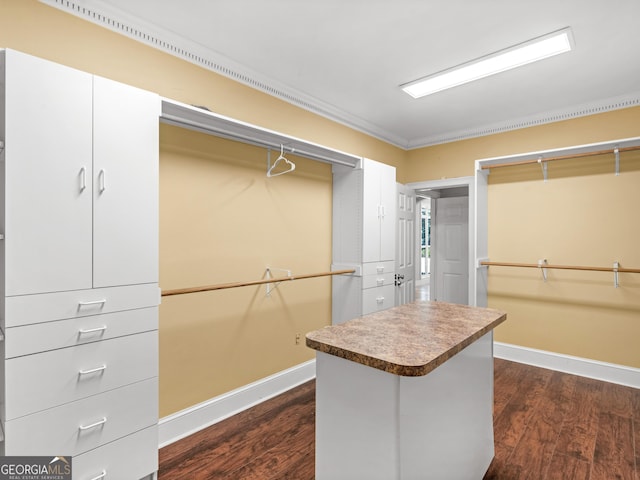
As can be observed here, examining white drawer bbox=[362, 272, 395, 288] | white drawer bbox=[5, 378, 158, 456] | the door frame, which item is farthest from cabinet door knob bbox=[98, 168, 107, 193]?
the door frame

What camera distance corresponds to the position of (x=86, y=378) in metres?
1.60

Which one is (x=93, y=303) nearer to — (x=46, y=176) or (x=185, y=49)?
(x=46, y=176)

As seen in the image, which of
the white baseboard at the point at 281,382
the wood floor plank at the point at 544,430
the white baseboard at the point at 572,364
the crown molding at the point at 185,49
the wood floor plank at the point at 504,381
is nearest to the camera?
the crown molding at the point at 185,49

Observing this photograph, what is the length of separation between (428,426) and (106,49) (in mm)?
2659

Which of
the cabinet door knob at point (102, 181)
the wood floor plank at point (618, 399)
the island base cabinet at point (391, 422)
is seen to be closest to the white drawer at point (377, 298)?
the island base cabinet at point (391, 422)

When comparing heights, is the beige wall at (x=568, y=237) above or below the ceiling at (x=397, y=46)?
below

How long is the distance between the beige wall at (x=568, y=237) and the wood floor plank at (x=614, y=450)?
3.39 ft

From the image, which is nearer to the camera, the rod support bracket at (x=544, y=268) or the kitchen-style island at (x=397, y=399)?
the kitchen-style island at (x=397, y=399)

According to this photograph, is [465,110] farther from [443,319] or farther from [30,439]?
[30,439]

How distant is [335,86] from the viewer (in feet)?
9.98

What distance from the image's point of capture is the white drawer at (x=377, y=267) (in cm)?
337

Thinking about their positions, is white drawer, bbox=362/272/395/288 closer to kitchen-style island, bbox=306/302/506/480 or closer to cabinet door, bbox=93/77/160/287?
kitchen-style island, bbox=306/302/506/480

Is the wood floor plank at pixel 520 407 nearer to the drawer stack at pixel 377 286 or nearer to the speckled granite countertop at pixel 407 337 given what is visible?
the speckled granite countertop at pixel 407 337

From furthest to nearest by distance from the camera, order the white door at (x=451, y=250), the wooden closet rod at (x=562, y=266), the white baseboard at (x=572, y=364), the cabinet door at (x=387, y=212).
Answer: the white door at (x=451, y=250) < the cabinet door at (x=387, y=212) < the white baseboard at (x=572, y=364) < the wooden closet rod at (x=562, y=266)
